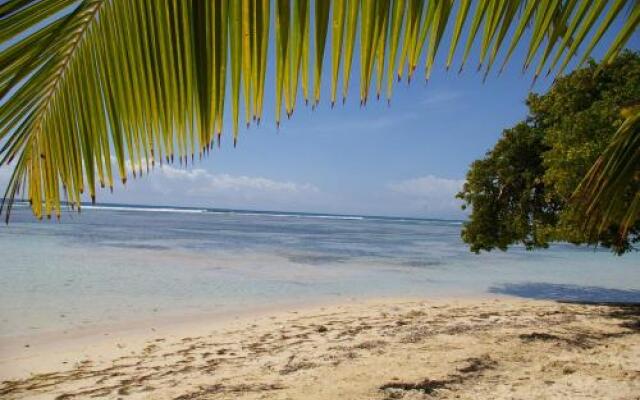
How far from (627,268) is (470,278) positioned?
12.0 m

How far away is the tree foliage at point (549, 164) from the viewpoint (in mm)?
8773

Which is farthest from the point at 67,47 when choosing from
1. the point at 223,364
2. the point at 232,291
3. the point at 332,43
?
the point at 232,291

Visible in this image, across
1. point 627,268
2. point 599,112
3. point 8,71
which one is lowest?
point 627,268

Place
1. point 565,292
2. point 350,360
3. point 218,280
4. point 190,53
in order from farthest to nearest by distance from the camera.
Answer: point 565,292 → point 218,280 → point 350,360 → point 190,53

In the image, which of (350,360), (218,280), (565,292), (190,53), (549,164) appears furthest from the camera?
(565,292)

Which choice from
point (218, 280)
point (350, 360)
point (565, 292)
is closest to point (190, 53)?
point (350, 360)

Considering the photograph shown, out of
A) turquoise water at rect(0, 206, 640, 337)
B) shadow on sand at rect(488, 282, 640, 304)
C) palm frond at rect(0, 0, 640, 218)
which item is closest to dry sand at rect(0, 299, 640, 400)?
turquoise water at rect(0, 206, 640, 337)

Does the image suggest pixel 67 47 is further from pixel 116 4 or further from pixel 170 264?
pixel 170 264

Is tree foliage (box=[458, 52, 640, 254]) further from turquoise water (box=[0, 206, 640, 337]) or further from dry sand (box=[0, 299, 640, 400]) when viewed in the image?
turquoise water (box=[0, 206, 640, 337])

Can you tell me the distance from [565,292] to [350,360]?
40.7 ft

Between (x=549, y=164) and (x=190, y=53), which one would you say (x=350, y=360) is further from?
(x=549, y=164)

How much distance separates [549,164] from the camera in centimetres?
955

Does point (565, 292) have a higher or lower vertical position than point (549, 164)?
lower

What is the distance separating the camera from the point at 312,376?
209 inches
